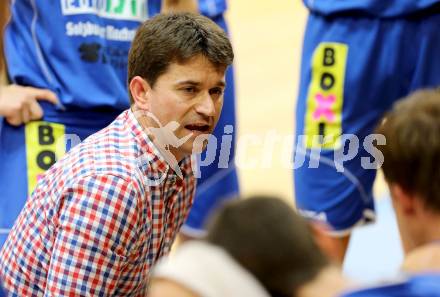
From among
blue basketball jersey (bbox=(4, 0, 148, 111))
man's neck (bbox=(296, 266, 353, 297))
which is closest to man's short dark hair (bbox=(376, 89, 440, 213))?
man's neck (bbox=(296, 266, 353, 297))

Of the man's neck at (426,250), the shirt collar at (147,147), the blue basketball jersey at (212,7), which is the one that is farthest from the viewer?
the blue basketball jersey at (212,7)

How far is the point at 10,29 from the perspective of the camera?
344cm

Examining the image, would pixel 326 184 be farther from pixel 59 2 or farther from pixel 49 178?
pixel 49 178

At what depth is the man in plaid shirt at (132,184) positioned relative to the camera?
2432 millimetres

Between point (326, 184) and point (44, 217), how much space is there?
1.51 metres

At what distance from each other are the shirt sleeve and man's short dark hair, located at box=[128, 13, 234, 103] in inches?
14.8

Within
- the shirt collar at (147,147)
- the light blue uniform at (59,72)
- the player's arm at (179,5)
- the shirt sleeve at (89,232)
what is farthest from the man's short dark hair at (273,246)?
the player's arm at (179,5)

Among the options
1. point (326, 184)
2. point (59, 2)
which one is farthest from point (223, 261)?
point (326, 184)

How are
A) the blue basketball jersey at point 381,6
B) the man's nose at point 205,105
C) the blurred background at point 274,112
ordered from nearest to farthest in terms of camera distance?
the man's nose at point 205,105 → the blue basketball jersey at point 381,6 → the blurred background at point 274,112

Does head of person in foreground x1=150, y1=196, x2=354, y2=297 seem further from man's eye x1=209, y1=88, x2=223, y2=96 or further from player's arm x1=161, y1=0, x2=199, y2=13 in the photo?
player's arm x1=161, y1=0, x2=199, y2=13

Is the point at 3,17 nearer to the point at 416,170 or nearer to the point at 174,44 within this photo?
the point at 174,44

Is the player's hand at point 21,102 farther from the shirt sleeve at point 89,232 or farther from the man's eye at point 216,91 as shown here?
the shirt sleeve at point 89,232

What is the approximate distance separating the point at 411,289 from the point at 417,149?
0.33 m

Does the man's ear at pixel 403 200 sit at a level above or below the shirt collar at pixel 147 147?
above
